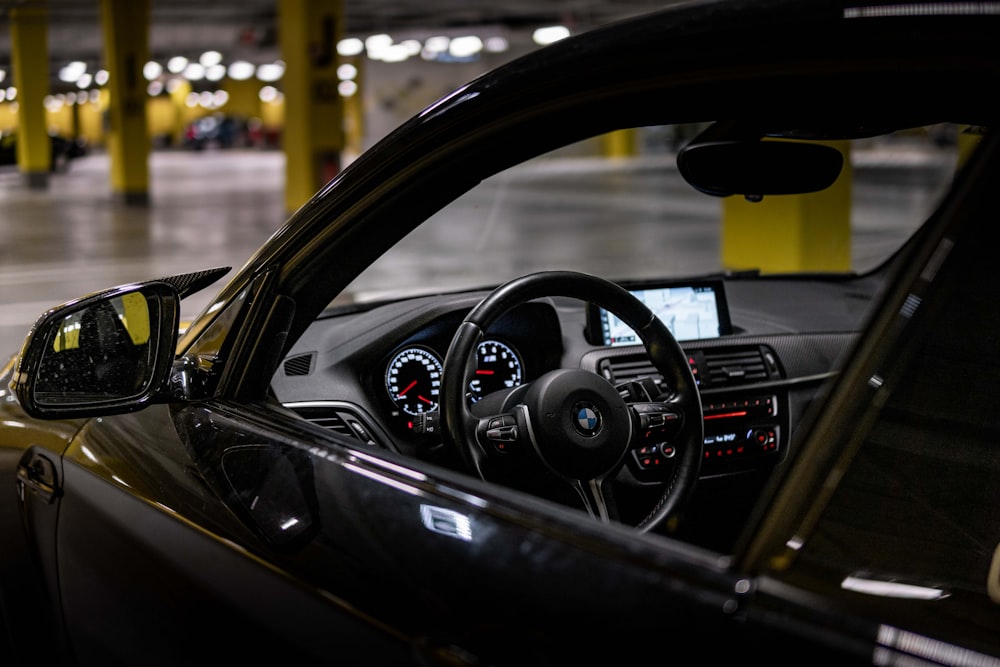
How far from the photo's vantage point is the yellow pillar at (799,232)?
366 inches

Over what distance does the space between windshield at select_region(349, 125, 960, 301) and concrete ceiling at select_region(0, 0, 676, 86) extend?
7067 mm

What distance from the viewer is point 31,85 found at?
25500mm

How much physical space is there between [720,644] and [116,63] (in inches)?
896

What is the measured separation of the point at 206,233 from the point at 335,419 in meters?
13.8

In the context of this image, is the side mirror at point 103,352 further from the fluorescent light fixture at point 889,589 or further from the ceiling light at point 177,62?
the ceiling light at point 177,62

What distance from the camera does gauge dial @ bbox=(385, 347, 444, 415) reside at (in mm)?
2430

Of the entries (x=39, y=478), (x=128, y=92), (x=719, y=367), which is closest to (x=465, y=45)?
(x=128, y=92)

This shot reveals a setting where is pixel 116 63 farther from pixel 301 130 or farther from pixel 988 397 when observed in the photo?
pixel 988 397

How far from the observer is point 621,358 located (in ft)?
8.93

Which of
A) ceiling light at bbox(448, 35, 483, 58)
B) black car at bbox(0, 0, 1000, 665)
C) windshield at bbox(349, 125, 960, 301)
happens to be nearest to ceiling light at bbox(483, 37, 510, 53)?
ceiling light at bbox(448, 35, 483, 58)

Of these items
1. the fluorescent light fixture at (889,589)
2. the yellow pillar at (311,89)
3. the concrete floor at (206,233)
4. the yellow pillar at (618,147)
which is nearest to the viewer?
the fluorescent light fixture at (889,589)

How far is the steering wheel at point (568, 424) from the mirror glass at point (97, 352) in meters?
0.47

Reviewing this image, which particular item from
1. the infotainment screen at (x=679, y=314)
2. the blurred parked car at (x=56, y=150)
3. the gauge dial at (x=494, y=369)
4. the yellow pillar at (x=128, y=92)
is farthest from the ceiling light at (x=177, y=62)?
the gauge dial at (x=494, y=369)

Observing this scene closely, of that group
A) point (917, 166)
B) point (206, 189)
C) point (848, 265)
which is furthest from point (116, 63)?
point (917, 166)
